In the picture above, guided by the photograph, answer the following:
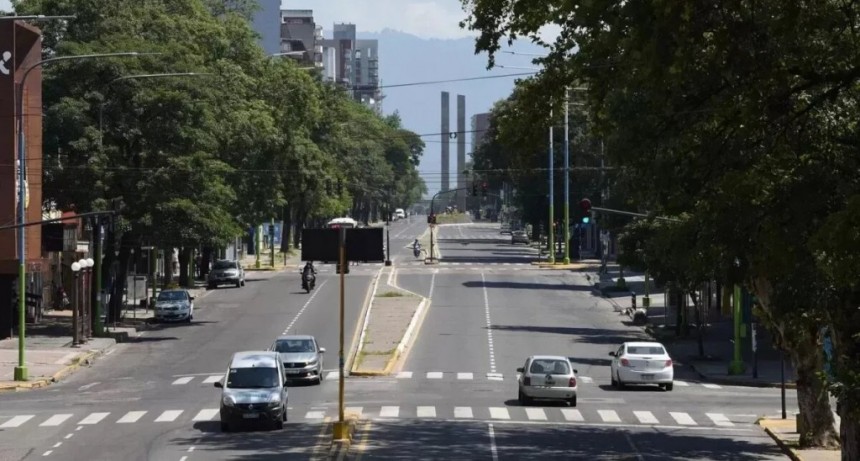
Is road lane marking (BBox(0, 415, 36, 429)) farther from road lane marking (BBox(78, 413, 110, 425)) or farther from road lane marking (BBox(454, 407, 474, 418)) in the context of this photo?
road lane marking (BBox(454, 407, 474, 418))

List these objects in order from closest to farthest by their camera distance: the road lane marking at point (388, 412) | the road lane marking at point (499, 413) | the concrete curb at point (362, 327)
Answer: the road lane marking at point (388, 412) → the road lane marking at point (499, 413) → the concrete curb at point (362, 327)

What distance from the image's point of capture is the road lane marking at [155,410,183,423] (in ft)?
127

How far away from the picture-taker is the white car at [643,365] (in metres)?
49.7

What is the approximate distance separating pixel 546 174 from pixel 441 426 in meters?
82.9

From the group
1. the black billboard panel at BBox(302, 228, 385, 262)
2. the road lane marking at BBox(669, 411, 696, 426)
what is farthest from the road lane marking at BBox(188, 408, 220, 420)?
the road lane marking at BBox(669, 411, 696, 426)

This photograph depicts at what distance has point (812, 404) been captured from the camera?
3525cm

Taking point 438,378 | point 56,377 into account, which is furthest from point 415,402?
point 56,377

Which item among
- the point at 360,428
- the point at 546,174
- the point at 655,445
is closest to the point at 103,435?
the point at 360,428

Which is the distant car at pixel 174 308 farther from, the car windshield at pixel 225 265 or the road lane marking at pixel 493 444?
the road lane marking at pixel 493 444

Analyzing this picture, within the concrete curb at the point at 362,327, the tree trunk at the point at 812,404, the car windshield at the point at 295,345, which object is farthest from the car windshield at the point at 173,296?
the tree trunk at the point at 812,404

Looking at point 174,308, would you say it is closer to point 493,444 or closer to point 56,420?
point 56,420

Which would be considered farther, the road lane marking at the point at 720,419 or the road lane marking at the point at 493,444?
the road lane marking at the point at 720,419

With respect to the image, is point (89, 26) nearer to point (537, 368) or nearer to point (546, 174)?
point (537, 368)

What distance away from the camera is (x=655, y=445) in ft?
114
